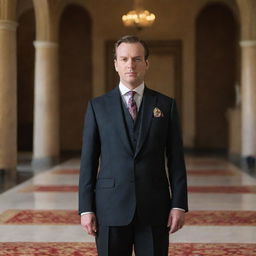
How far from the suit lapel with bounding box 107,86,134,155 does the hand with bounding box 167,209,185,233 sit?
1.33ft

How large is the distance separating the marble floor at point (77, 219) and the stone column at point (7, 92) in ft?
2.62

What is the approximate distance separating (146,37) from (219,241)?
1559 centimetres

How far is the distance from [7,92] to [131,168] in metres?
9.95

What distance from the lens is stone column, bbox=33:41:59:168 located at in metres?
16.8

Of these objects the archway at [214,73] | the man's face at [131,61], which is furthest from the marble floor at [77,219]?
the archway at [214,73]

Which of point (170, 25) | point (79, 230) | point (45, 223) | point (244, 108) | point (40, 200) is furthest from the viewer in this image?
point (170, 25)

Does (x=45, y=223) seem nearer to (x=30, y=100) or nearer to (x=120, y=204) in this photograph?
(x=120, y=204)

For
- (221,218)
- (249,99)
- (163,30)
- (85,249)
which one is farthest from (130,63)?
(163,30)

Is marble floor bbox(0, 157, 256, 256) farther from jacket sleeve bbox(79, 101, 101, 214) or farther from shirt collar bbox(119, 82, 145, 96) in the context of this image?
shirt collar bbox(119, 82, 145, 96)

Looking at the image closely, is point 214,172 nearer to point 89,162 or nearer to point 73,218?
point 73,218

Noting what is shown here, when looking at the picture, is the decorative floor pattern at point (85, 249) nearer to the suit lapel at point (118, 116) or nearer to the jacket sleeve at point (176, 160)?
the jacket sleeve at point (176, 160)

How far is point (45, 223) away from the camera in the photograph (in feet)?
25.2

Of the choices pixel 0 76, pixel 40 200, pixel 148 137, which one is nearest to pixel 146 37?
pixel 0 76

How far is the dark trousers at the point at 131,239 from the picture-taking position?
10.4ft
